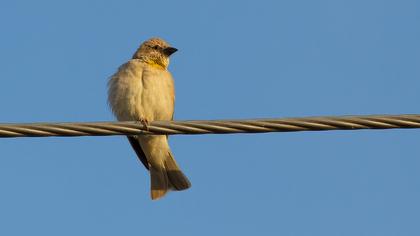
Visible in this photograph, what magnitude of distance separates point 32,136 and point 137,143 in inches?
166

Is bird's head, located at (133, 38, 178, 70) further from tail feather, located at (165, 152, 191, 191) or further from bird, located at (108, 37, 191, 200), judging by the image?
tail feather, located at (165, 152, 191, 191)

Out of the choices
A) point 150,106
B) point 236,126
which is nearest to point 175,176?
point 150,106

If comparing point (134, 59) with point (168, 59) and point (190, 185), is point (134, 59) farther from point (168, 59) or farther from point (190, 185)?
point (190, 185)

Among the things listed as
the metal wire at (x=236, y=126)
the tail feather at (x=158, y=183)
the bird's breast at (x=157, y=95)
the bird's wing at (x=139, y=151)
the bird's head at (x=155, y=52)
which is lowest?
the metal wire at (x=236, y=126)

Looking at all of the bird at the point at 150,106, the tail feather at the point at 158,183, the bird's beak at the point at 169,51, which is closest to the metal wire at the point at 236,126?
the bird at the point at 150,106

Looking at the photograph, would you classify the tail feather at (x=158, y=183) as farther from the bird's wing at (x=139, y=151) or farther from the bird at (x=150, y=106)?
the bird's wing at (x=139, y=151)

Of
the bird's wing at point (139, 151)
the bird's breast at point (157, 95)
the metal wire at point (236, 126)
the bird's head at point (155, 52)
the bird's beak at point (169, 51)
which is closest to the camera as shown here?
the metal wire at point (236, 126)

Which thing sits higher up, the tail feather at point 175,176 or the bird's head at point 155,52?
the bird's head at point 155,52

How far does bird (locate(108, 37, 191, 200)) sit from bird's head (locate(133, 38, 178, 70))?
27mm

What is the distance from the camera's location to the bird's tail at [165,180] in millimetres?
8562

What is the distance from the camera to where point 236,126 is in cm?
483

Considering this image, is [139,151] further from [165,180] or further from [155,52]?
[155,52]

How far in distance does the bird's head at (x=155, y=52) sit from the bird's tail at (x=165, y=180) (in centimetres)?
122

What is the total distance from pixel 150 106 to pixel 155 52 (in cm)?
144
